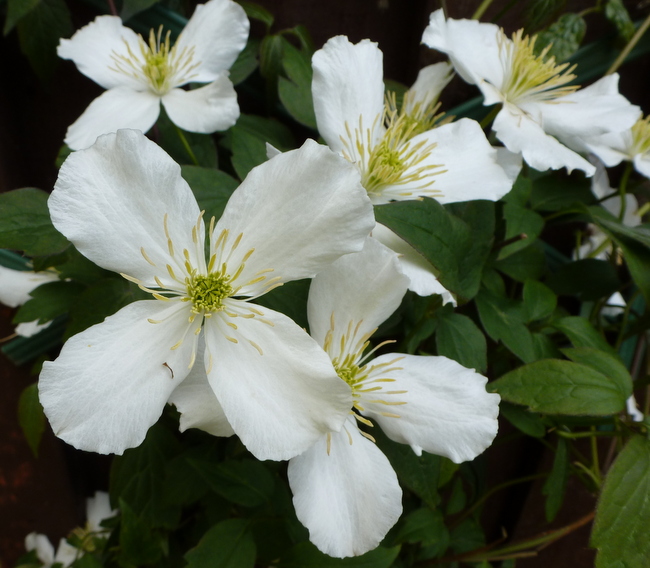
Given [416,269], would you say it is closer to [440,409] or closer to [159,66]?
[440,409]

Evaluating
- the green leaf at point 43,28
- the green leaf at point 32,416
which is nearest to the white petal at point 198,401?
the green leaf at point 32,416

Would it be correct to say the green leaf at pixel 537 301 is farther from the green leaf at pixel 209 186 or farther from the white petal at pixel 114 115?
the white petal at pixel 114 115

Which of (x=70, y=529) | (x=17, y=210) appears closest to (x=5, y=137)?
(x=17, y=210)

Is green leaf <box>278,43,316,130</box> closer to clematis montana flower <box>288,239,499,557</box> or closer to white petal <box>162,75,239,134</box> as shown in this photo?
white petal <box>162,75,239,134</box>

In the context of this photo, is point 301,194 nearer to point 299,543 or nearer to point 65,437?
point 65,437

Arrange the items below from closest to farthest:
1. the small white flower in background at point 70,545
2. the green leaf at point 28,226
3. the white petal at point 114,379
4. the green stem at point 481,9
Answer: the white petal at point 114,379
the green leaf at point 28,226
the green stem at point 481,9
the small white flower in background at point 70,545

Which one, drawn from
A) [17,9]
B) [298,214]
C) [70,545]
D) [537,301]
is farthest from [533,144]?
[70,545]

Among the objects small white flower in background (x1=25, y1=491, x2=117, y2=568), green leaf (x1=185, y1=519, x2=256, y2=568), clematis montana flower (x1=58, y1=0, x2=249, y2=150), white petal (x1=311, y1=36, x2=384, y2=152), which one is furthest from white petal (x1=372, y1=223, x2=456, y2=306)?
small white flower in background (x1=25, y1=491, x2=117, y2=568)
